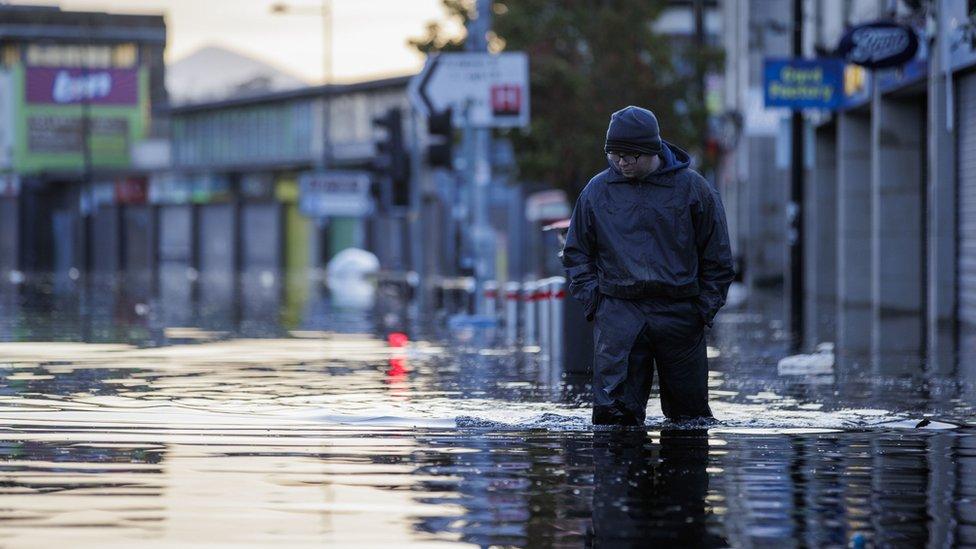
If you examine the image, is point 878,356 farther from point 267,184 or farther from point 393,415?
point 267,184

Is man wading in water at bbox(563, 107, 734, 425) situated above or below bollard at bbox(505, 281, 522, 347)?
above

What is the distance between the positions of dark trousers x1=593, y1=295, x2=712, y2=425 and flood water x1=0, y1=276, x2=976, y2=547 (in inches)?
7.0

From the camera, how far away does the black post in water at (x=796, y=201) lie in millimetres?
28641

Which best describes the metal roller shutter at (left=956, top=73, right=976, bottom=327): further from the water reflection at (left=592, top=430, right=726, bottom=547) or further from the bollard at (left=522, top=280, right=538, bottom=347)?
the water reflection at (left=592, top=430, right=726, bottom=547)

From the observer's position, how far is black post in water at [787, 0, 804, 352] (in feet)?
94.0

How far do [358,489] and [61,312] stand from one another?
81.1ft

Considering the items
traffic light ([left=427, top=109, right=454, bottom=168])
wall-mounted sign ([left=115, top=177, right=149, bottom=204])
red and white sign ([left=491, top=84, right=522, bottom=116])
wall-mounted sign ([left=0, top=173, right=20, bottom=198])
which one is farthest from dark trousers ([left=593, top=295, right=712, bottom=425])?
wall-mounted sign ([left=0, top=173, right=20, bottom=198])

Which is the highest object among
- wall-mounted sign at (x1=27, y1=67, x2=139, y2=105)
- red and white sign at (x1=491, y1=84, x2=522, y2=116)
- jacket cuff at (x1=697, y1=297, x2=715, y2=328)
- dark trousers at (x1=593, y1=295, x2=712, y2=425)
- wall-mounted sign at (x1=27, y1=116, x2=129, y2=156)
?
wall-mounted sign at (x1=27, y1=67, x2=139, y2=105)

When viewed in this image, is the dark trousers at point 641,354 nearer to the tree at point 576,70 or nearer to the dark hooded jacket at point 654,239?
the dark hooded jacket at point 654,239

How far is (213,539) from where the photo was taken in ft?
23.9

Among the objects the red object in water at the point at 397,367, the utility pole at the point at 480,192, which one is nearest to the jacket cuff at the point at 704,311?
the red object in water at the point at 397,367

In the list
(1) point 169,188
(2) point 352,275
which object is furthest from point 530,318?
(1) point 169,188

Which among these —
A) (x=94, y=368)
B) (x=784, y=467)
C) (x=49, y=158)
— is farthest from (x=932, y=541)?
(x=49, y=158)

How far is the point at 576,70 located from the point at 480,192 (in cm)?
1896
